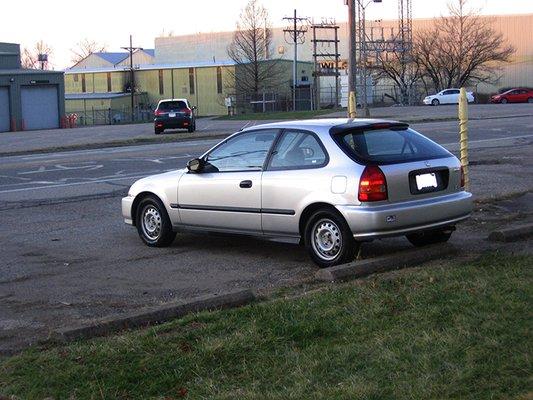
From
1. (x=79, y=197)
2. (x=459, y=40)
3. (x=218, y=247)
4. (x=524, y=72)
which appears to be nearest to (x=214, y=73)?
(x=459, y=40)

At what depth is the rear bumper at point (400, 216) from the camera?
8688mm

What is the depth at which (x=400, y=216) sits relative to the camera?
8.81 metres

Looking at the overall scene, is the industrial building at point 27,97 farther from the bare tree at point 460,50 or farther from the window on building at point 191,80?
the bare tree at point 460,50

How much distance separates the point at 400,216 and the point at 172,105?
34.2 metres

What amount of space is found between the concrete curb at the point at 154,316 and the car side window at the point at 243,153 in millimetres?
2573

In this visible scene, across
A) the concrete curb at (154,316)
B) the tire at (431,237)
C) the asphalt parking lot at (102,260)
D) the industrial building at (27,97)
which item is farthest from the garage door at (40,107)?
the concrete curb at (154,316)

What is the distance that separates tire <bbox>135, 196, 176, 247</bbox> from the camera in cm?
1069

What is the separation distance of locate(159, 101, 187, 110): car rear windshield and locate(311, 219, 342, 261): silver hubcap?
3347cm

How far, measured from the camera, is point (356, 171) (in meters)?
8.84

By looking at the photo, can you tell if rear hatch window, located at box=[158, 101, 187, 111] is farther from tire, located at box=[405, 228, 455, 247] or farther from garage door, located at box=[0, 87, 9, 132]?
tire, located at box=[405, 228, 455, 247]

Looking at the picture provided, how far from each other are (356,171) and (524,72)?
82.3m

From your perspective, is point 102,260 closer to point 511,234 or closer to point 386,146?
point 386,146

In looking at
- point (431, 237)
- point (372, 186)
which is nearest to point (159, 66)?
point (431, 237)

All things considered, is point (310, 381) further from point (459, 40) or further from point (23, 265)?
point (459, 40)
